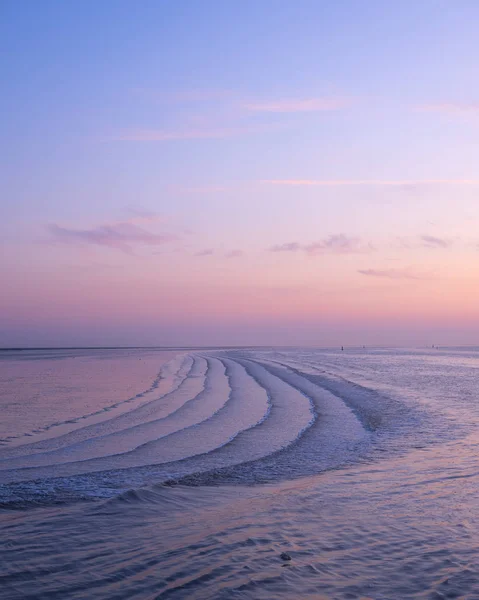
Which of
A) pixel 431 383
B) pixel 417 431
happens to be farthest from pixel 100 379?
pixel 417 431

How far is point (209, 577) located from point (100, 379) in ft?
116

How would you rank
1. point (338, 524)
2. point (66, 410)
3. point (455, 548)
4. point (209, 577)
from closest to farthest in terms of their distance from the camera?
point (209, 577) → point (455, 548) → point (338, 524) → point (66, 410)

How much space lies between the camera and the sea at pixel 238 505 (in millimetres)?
6656

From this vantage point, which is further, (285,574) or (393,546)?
(393,546)

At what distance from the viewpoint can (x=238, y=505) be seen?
10.1 metres

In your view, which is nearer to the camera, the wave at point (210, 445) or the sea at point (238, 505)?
the sea at point (238, 505)

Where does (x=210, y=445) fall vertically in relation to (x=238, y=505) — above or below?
below

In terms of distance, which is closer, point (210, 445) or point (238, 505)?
point (238, 505)

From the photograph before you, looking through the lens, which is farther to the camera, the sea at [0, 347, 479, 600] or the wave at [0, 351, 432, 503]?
the wave at [0, 351, 432, 503]

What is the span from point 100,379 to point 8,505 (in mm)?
31340

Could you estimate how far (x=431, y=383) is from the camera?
38062 mm

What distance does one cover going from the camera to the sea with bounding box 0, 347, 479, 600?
6.66 metres

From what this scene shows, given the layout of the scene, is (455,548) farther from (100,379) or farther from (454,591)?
(100,379)

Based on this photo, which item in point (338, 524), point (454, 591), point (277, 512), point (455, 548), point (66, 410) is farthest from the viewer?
point (66, 410)
